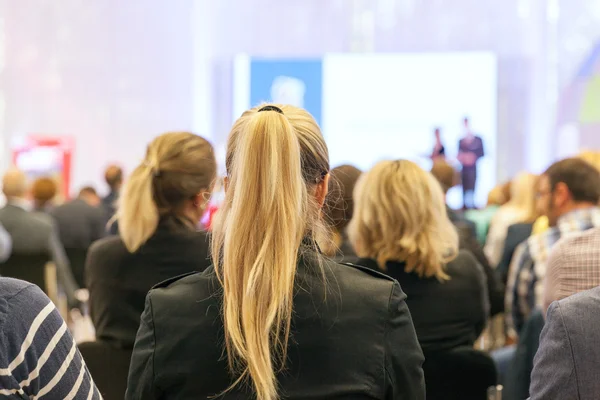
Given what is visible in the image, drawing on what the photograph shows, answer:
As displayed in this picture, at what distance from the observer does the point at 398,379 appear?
4.94 feet

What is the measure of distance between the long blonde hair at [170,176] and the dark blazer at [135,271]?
0.08m

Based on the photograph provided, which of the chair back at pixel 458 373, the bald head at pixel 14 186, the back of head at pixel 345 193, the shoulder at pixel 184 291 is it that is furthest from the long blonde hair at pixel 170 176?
the bald head at pixel 14 186

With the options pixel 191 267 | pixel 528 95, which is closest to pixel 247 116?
pixel 191 267

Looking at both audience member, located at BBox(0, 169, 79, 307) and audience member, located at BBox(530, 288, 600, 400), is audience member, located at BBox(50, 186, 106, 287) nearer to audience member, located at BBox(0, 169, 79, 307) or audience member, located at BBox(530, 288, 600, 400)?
audience member, located at BBox(0, 169, 79, 307)

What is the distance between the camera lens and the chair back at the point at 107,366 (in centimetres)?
261

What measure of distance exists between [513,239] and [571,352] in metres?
3.43

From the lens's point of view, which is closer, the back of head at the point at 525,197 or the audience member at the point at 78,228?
the back of head at the point at 525,197

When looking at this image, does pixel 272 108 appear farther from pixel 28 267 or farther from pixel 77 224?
pixel 77 224

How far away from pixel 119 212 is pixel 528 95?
1015 cm

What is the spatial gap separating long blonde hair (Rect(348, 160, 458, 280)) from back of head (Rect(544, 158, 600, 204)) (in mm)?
861

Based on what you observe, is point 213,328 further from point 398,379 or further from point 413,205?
point 413,205

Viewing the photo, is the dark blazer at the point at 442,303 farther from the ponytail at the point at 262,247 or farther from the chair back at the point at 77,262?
the chair back at the point at 77,262

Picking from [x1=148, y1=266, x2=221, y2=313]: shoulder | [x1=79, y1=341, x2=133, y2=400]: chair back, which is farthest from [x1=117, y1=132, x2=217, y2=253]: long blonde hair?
[x1=148, y1=266, x2=221, y2=313]: shoulder

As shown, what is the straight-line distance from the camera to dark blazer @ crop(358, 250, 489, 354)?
104 inches
